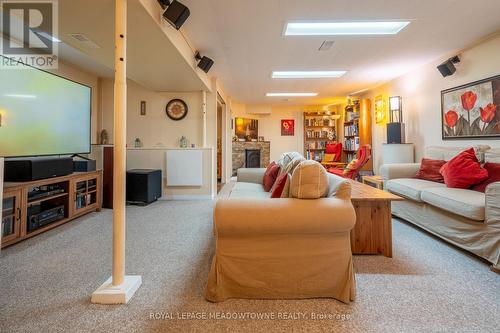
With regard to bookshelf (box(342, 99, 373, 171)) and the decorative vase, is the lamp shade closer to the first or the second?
bookshelf (box(342, 99, 373, 171))

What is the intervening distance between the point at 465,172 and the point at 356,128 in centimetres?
380

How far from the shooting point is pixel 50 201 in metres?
3.07

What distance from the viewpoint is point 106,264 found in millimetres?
2039

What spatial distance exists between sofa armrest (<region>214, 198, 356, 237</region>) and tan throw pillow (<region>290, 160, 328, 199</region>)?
8 cm

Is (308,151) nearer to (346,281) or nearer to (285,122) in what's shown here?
(285,122)

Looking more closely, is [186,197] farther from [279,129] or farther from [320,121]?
[320,121]

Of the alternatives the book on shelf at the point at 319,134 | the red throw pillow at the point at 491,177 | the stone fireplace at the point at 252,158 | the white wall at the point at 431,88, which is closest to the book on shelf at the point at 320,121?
the book on shelf at the point at 319,134

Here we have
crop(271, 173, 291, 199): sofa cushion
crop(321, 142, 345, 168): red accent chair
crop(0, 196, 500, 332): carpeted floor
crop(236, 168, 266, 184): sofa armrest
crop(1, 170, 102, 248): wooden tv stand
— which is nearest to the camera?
crop(0, 196, 500, 332): carpeted floor

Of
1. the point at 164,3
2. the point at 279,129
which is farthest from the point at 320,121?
the point at 164,3

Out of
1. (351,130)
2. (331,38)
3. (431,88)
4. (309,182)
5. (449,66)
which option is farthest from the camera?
(351,130)

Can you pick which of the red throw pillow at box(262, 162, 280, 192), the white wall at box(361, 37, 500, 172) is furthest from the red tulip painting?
the red throw pillow at box(262, 162, 280, 192)

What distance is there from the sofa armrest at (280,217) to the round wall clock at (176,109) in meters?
3.72

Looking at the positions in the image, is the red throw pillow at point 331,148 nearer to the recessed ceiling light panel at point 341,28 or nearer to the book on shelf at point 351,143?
the book on shelf at point 351,143

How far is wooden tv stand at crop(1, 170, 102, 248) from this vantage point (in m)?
2.35
